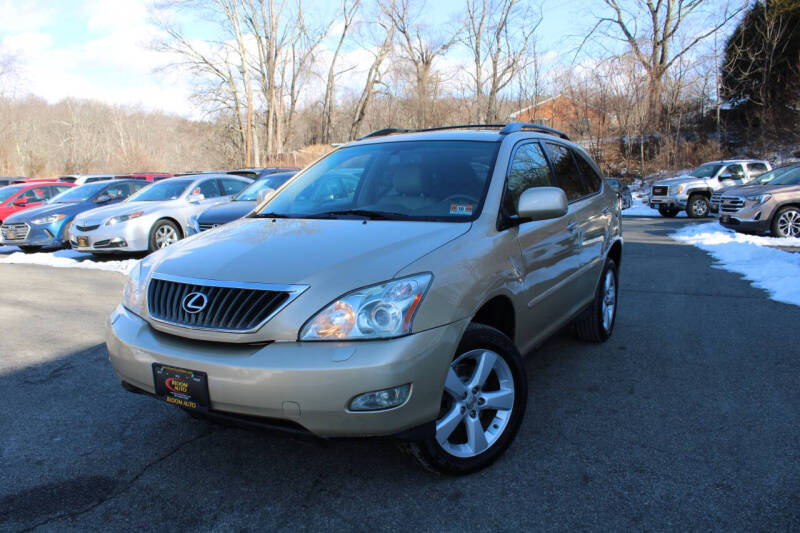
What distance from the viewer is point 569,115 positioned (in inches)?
1287

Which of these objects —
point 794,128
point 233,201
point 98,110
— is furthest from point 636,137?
point 98,110

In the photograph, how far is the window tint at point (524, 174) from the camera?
3331 millimetres

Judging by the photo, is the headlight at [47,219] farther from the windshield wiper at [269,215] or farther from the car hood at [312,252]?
the car hood at [312,252]

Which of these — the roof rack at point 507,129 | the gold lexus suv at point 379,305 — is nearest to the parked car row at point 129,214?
the roof rack at point 507,129

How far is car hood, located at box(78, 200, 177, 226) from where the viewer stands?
10.4 meters

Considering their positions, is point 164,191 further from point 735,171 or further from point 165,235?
point 735,171

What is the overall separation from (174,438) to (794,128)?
31.2m

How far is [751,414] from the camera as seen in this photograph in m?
3.42

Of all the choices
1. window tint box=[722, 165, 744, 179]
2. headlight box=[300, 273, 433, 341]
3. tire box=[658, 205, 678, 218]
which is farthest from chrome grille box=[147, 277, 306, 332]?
window tint box=[722, 165, 744, 179]

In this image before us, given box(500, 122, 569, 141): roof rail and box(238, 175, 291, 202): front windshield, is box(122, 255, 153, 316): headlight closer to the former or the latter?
box(500, 122, 569, 141): roof rail

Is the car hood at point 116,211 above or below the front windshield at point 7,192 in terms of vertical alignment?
below

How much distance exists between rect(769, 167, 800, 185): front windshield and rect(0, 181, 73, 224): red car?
18469mm

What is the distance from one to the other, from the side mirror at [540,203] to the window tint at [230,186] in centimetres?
983

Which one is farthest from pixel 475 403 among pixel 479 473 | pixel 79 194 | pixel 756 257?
pixel 79 194
